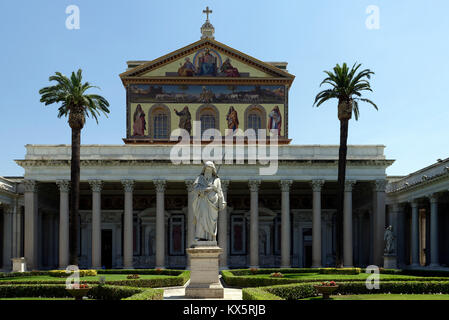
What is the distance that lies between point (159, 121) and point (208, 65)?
270 inches

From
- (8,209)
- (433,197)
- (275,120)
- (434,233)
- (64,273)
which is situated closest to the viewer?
(64,273)

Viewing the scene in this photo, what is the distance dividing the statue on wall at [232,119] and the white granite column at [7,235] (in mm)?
20548

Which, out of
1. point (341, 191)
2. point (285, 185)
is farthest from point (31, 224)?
point (341, 191)

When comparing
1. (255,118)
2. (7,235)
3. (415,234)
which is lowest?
(7,235)

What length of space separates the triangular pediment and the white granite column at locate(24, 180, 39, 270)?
1340 cm

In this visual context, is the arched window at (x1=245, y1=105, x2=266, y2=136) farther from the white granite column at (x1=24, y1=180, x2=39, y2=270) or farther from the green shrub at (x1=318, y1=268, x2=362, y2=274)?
the white granite column at (x1=24, y1=180, x2=39, y2=270)

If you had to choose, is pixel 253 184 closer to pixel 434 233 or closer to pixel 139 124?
pixel 139 124

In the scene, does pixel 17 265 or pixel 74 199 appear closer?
pixel 74 199

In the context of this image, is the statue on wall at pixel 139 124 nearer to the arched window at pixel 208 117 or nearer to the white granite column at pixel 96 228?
the arched window at pixel 208 117

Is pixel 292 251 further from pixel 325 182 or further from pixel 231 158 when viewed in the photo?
pixel 231 158

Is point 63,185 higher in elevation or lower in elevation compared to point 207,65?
lower

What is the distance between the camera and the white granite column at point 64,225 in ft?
155

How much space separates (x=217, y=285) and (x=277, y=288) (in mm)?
3353

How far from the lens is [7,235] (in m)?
51.7
